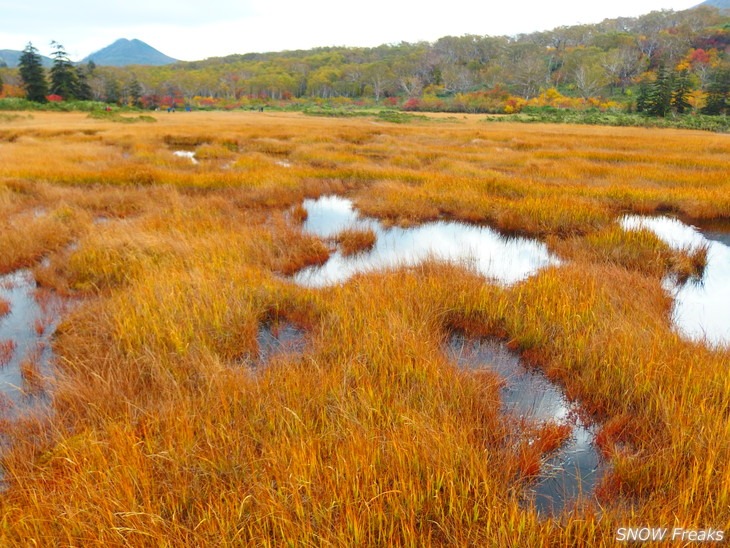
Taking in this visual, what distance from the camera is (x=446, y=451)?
85.7 inches

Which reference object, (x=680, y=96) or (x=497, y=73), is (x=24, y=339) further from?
(x=497, y=73)

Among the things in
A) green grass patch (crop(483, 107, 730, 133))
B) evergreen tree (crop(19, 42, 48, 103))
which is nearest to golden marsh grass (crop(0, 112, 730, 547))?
green grass patch (crop(483, 107, 730, 133))

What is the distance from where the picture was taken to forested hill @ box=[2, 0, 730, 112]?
76188mm

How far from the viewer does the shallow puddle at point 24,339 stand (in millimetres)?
3211

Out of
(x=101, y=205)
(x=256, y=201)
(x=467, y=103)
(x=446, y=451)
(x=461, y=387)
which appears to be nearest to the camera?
(x=446, y=451)

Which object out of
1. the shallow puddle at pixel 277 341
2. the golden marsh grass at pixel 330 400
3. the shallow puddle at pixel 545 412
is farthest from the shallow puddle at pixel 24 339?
the shallow puddle at pixel 545 412

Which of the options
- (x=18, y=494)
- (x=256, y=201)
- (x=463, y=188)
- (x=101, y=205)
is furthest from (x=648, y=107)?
(x=18, y=494)

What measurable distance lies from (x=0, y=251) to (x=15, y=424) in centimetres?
487

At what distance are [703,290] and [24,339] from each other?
28.7 ft

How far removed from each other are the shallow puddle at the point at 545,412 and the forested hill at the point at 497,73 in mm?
61104

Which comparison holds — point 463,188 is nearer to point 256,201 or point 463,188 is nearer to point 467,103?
Answer: point 256,201

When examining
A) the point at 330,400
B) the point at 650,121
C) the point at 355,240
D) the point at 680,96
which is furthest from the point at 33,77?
the point at 680,96

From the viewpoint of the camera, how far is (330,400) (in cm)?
282

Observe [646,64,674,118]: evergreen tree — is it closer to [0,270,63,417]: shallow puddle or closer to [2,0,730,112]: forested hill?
[2,0,730,112]: forested hill
